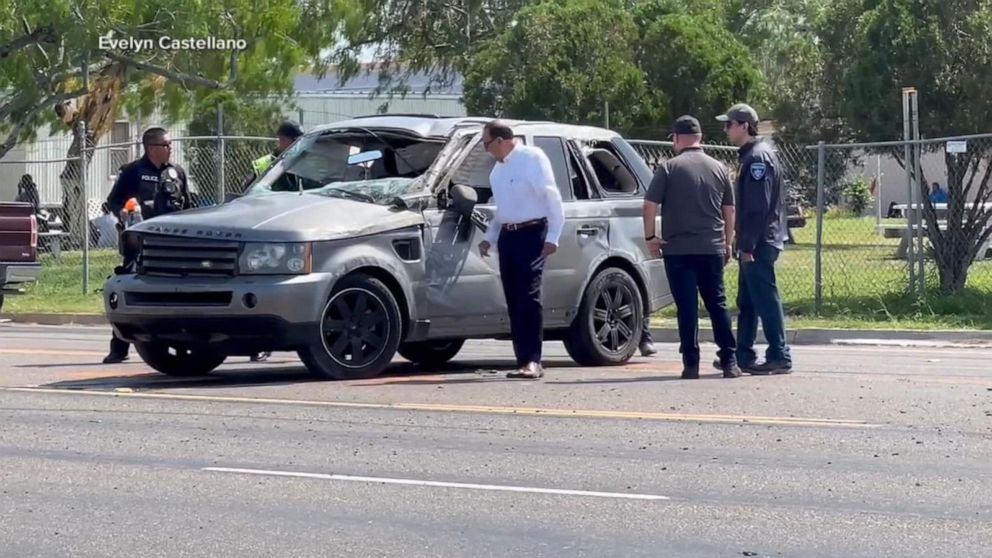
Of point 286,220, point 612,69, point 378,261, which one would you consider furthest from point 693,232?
point 612,69

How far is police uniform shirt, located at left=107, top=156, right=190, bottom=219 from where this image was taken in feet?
42.9

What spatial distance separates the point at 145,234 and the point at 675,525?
17.7 feet

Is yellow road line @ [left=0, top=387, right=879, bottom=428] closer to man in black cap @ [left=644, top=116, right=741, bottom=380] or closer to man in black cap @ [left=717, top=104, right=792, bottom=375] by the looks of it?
man in black cap @ [left=644, top=116, right=741, bottom=380]

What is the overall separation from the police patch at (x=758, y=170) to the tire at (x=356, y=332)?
257cm

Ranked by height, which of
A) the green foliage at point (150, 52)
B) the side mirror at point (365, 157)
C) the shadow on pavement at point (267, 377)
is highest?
the green foliage at point (150, 52)

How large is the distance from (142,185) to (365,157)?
7.24ft

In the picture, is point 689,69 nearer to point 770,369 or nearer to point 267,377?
point 770,369

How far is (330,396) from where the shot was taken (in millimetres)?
10375

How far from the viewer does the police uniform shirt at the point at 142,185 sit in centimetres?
1308

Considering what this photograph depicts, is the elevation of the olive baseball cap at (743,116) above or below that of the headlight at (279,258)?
above

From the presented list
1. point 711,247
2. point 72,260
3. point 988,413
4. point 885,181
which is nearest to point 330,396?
point 711,247

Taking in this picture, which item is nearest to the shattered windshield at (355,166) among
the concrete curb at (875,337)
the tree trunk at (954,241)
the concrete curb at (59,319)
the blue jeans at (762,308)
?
the blue jeans at (762,308)

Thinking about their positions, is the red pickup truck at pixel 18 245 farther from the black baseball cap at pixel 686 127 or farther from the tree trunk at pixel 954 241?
the black baseball cap at pixel 686 127

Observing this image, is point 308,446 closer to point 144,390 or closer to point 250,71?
point 144,390
